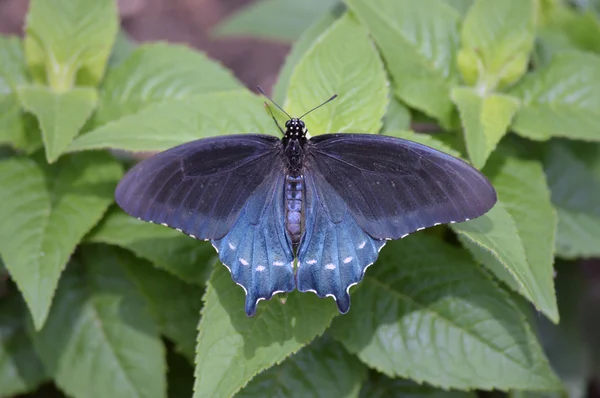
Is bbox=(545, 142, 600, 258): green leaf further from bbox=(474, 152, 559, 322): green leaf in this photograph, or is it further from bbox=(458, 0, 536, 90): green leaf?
bbox=(458, 0, 536, 90): green leaf

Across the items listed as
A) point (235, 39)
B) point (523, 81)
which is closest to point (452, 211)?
point (523, 81)

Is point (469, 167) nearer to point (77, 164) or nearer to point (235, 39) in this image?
point (77, 164)

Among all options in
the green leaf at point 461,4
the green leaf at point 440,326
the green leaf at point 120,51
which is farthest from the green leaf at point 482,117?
the green leaf at point 120,51

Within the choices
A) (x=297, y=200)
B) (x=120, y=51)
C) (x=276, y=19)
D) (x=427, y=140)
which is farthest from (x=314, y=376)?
(x=276, y=19)

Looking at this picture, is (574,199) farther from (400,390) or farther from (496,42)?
(400,390)

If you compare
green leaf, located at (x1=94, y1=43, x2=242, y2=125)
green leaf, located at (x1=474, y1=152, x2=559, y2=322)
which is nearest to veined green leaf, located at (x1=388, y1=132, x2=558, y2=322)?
green leaf, located at (x1=474, y1=152, x2=559, y2=322)

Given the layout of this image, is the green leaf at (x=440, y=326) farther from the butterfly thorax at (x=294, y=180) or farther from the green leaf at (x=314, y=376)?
the butterfly thorax at (x=294, y=180)

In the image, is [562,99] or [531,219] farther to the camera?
[562,99]

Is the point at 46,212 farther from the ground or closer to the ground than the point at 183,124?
closer to the ground
